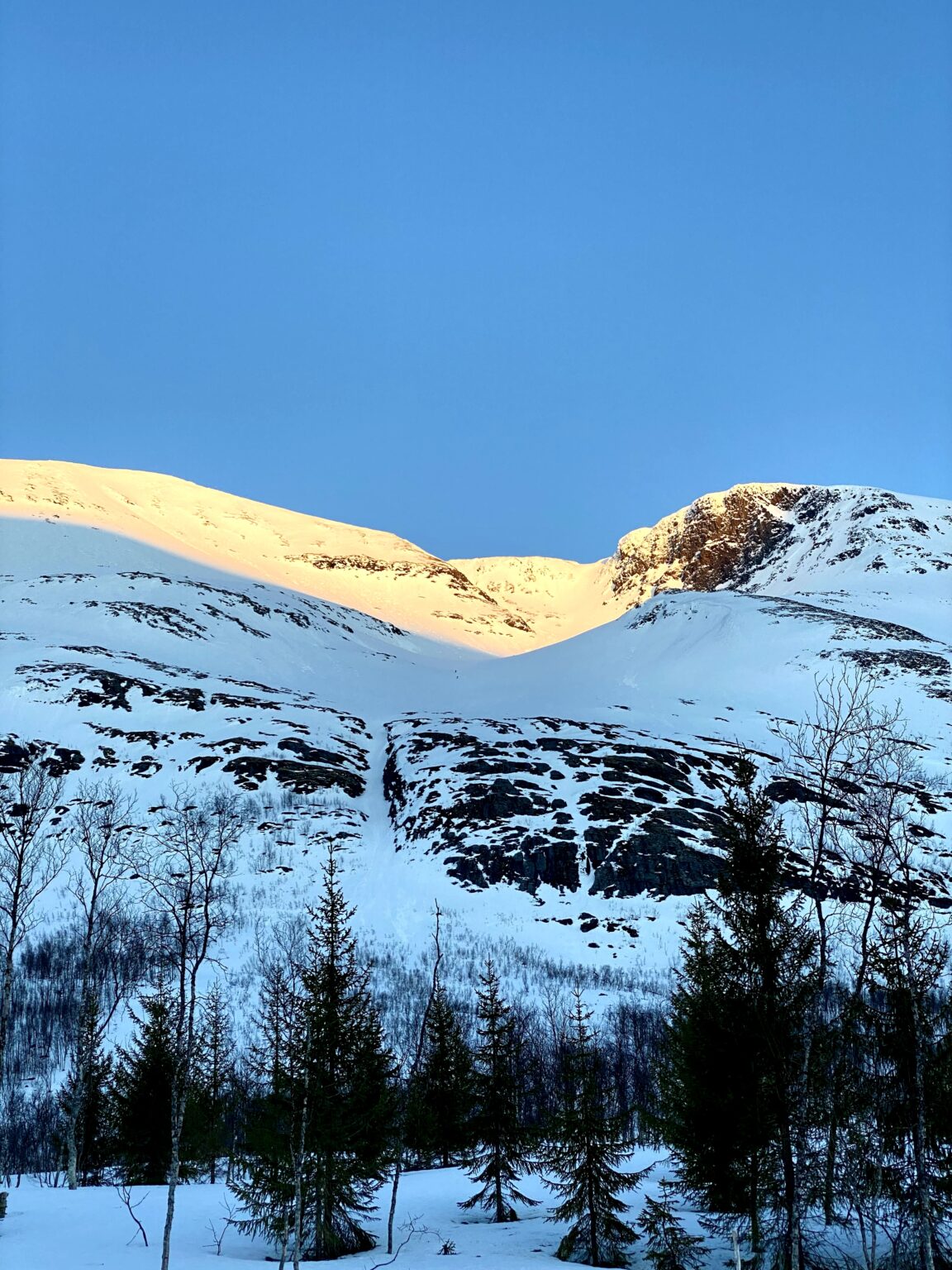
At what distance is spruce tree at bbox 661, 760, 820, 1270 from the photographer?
60.0ft

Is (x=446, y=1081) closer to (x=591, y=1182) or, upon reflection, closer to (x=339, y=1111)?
(x=591, y=1182)

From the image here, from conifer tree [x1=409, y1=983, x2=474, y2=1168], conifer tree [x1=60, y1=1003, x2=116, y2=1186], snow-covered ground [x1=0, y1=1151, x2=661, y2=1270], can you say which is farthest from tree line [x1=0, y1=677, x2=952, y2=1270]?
conifer tree [x1=409, y1=983, x2=474, y2=1168]

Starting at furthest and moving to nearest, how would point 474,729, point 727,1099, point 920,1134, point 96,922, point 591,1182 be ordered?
point 474,729 < point 96,922 < point 591,1182 < point 727,1099 < point 920,1134

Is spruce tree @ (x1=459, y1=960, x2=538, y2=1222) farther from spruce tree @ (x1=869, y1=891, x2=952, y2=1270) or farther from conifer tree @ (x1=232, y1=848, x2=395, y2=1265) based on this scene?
spruce tree @ (x1=869, y1=891, x2=952, y2=1270)

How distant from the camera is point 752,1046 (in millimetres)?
19391

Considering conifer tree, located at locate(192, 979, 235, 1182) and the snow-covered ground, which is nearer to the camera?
the snow-covered ground

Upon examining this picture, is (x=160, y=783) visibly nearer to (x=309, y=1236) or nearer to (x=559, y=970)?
(x=559, y=970)

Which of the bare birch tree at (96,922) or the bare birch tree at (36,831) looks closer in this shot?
the bare birch tree at (96,922)

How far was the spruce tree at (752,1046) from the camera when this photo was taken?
18.3 metres

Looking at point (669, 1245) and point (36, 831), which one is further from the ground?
point (36, 831)

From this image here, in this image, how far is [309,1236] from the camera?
23906 millimetres

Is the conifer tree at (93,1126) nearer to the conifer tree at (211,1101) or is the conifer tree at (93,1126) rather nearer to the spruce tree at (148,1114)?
the spruce tree at (148,1114)

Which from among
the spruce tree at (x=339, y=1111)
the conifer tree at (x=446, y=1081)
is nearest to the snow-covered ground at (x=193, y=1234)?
the spruce tree at (x=339, y=1111)

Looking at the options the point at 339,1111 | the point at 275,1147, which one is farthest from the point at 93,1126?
the point at 339,1111
